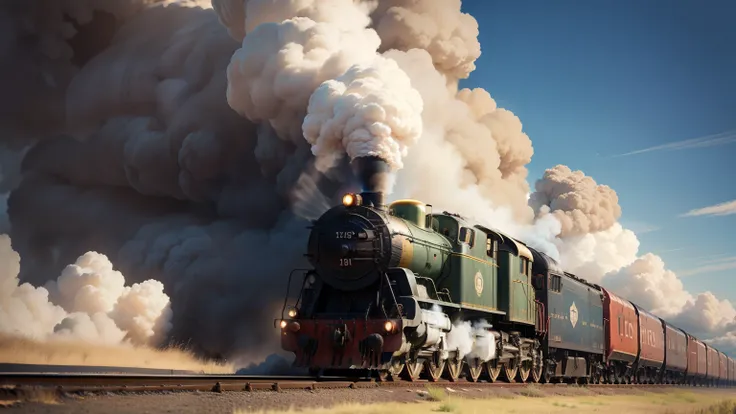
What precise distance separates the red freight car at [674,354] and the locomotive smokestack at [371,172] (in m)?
22.2

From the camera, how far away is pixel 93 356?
19.1m

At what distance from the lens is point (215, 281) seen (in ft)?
95.8

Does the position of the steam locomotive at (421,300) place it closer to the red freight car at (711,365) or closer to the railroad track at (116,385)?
the railroad track at (116,385)

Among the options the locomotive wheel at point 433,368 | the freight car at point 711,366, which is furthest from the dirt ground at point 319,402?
the freight car at point 711,366

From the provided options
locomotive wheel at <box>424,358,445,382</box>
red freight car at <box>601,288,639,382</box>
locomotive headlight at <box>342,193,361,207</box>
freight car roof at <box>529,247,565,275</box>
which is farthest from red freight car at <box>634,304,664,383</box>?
locomotive headlight at <box>342,193,361,207</box>

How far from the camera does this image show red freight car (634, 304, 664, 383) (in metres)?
30.3

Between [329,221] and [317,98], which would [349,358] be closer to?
[329,221]

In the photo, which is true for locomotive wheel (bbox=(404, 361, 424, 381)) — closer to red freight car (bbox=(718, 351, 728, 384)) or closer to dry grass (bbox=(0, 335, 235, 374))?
dry grass (bbox=(0, 335, 235, 374))

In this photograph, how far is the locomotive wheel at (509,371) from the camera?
18.6m

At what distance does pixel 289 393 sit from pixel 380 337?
130 inches

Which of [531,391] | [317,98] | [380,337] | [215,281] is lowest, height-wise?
[531,391]

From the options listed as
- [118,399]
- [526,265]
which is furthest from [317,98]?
[118,399]

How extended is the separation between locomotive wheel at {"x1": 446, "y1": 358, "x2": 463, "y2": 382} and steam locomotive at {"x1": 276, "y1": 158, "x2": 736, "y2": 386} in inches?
0.9

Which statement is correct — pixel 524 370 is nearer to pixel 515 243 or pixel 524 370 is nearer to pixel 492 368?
pixel 492 368
